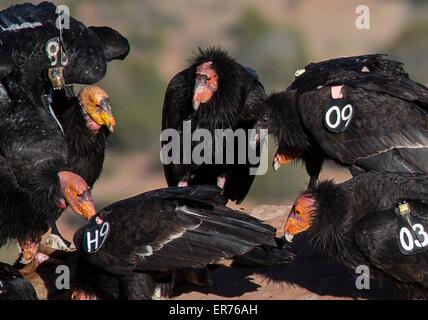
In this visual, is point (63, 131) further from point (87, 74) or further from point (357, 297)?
point (357, 297)

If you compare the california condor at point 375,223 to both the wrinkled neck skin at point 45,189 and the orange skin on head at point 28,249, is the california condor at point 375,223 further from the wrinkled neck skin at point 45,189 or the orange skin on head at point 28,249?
the orange skin on head at point 28,249

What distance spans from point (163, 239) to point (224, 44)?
72.1 ft

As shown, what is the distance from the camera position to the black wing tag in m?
9.02

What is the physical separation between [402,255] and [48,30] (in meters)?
3.96

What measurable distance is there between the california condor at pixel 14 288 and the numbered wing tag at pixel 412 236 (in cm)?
261

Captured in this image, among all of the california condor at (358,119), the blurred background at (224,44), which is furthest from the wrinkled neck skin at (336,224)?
the blurred background at (224,44)

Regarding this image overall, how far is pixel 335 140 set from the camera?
11031mm

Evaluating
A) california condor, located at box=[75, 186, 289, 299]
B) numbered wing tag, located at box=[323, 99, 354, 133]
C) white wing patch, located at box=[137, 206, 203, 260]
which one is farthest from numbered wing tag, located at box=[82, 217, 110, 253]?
numbered wing tag, located at box=[323, 99, 354, 133]

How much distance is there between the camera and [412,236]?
29.7ft

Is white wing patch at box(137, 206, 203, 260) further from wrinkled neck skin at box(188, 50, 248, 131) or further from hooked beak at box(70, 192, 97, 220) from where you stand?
wrinkled neck skin at box(188, 50, 248, 131)

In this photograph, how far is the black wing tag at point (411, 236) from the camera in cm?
902

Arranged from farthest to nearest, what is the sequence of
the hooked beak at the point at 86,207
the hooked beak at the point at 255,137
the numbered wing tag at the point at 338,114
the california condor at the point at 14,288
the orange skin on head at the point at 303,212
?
1. the hooked beak at the point at 255,137
2. the numbered wing tag at the point at 338,114
3. the hooked beak at the point at 86,207
4. the orange skin on head at the point at 303,212
5. the california condor at the point at 14,288

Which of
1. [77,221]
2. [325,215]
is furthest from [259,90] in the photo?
[77,221]

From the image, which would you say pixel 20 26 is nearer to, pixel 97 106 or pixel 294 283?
pixel 97 106
